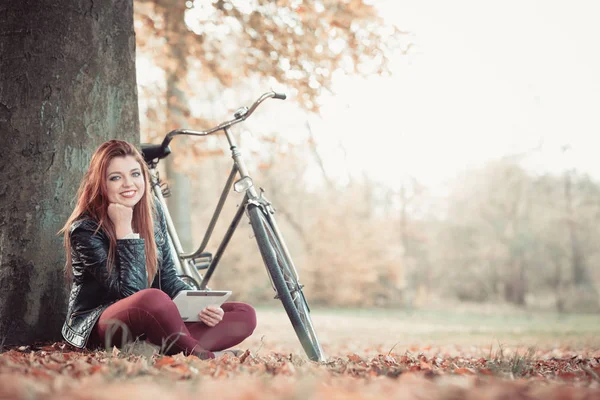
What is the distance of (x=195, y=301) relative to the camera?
3.22 meters

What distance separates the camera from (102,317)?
301 centimetres

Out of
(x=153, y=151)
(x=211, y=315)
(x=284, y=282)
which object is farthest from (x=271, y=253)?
(x=153, y=151)

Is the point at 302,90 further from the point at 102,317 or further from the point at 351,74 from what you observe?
the point at 102,317

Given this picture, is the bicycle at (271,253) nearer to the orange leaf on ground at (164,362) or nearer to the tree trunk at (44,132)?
the tree trunk at (44,132)

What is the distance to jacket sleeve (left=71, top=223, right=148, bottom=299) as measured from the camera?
306 cm

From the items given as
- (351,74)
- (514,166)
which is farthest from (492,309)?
(351,74)

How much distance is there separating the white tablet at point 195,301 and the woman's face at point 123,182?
0.59m

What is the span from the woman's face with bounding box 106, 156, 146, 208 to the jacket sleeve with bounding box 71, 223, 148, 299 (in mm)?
231

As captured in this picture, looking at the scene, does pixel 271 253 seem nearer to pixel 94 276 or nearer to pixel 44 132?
pixel 94 276

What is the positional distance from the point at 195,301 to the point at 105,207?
27.7 inches

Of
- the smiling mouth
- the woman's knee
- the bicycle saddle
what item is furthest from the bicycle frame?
the woman's knee

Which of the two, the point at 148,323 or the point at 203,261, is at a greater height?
the point at 203,261

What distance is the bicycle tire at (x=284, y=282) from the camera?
334 centimetres

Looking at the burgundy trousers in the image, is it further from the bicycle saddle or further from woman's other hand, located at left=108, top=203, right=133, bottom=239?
the bicycle saddle
